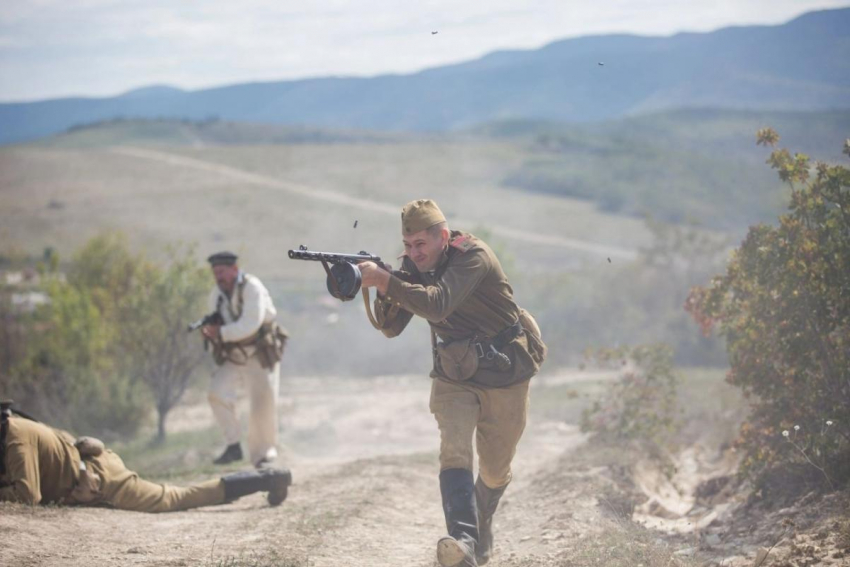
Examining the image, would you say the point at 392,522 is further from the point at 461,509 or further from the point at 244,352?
the point at 244,352

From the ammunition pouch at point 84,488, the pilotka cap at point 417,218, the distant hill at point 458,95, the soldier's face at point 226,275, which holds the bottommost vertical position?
the ammunition pouch at point 84,488

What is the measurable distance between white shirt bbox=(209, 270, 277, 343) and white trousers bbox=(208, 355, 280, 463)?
445 millimetres

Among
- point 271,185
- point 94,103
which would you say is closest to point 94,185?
point 271,185

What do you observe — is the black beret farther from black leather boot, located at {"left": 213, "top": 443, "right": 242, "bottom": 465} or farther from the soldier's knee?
the soldier's knee

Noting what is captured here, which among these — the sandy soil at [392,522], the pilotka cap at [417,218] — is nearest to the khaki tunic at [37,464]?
the sandy soil at [392,522]

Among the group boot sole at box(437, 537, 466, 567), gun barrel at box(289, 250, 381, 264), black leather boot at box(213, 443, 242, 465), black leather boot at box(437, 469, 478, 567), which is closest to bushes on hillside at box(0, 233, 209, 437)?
black leather boot at box(213, 443, 242, 465)

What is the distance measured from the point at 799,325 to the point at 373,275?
11.4 feet

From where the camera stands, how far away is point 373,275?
4.93m

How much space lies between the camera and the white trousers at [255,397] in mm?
8844

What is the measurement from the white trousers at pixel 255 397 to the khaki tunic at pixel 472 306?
12.2ft

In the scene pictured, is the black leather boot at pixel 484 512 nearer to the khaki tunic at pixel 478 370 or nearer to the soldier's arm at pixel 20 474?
the khaki tunic at pixel 478 370

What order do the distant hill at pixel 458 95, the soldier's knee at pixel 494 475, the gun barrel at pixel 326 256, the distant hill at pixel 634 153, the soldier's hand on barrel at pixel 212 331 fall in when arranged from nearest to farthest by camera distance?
the gun barrel at pixel 326 256
the soldier's knee at pixel 494 475
the soldier's hand on barrel at pixel 212 331
the distant hill at pixel 634 153
the distant hill at pixel 458 95

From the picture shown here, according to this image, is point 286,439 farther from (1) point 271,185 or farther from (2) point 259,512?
(1) point 271,185

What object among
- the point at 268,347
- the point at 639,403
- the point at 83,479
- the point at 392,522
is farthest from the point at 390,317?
the point at 639,403
